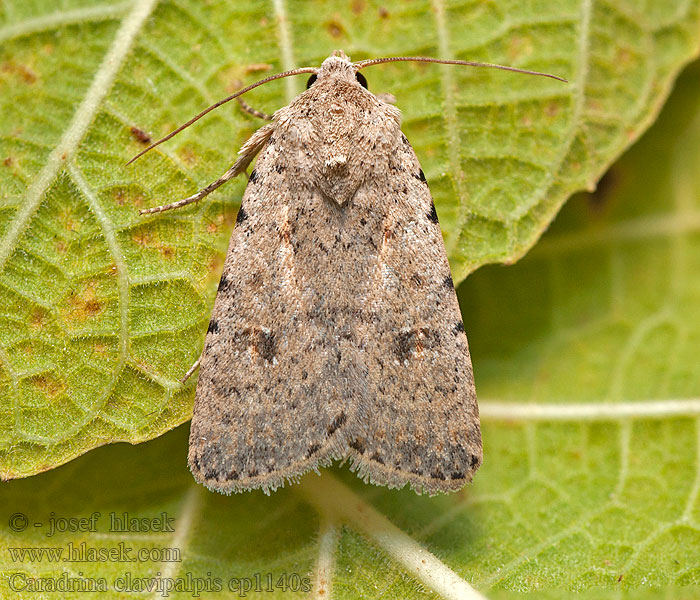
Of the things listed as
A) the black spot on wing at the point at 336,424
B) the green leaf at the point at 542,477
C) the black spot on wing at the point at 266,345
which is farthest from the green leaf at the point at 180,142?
the black spot on wing at the point at 336,424

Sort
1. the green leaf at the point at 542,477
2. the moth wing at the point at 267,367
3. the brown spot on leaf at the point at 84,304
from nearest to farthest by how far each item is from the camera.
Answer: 1. the moth wing at the point at 267,367
2. the brown spot on leaf at the point at 84,304
3. the green leaf at the point at 542,477

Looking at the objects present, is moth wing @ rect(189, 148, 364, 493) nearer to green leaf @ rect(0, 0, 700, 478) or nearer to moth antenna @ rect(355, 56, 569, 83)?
green leaf @ rect(0, 0, 700, 478)

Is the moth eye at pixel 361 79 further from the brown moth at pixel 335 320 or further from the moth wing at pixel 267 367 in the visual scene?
the moth wing at pixel 267 367

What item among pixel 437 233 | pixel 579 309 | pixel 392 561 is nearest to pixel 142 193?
pixel 437 233

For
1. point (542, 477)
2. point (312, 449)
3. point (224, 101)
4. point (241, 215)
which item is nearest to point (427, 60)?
point (224, 101)

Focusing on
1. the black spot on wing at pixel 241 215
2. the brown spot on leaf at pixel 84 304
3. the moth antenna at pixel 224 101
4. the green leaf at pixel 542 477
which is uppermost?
the moth antenna at pixel 224 101

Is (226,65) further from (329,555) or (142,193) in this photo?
(329,555)

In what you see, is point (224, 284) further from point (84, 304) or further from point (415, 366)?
point (415, 366)
